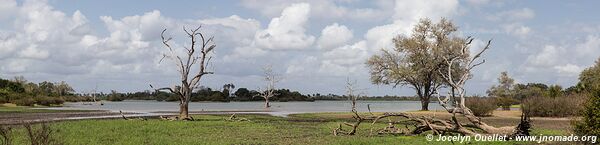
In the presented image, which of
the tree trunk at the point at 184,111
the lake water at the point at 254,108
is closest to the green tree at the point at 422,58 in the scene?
the lake water at the point at 254,108

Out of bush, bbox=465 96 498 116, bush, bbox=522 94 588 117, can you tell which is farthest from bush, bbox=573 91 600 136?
bush, bbox=465 96 498 116

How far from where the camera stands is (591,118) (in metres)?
15.7

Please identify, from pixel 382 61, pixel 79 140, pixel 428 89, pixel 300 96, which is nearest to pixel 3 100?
pixel 382 61

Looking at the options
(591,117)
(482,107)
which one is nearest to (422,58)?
(482,107)

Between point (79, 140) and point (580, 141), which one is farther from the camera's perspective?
point (79, 140)

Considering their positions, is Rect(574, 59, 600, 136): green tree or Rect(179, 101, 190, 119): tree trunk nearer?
Rect(574, 59, 600, 136): green tree

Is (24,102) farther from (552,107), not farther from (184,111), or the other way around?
(552,107)

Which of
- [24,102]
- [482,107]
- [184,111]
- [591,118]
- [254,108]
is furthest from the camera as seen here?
[254,108]

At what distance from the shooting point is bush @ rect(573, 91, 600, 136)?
15508mm

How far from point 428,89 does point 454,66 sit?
416 cm

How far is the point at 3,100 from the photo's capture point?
86.2 metres

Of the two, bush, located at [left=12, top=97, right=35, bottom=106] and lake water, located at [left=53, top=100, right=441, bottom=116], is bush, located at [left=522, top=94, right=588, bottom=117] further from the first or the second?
bush, located at [left=12, top=97, right=35, bottom=106]

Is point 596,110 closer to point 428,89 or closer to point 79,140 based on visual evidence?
point 79,140

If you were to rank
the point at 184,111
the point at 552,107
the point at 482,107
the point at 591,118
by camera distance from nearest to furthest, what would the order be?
the point at 591,118
the point at 184,111
the point at 552,107
the point at 482,107
